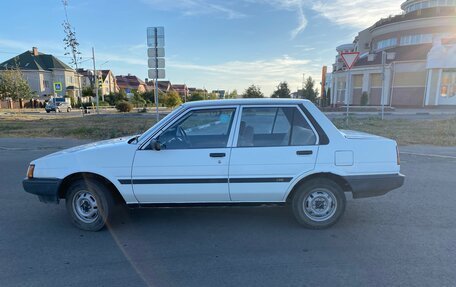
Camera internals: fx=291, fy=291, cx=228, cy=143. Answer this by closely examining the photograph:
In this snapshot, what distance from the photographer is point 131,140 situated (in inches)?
154

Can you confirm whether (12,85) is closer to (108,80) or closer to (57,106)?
(57,106)

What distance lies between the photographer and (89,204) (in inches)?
152

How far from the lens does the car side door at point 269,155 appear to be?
11.9 feet

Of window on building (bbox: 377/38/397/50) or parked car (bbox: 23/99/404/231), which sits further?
window on building (bbox: 377/38/397/50)

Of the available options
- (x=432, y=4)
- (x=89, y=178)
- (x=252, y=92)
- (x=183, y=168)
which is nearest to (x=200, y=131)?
(x=183, y=168)

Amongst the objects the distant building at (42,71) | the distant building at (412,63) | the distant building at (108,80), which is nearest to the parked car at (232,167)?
the distant building at (412,63)

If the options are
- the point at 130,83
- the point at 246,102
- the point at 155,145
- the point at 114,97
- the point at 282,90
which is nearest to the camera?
the point at 155,145

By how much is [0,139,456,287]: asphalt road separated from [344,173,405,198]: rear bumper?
54 cm

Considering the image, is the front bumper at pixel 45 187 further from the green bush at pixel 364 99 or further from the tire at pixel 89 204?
the green bush at pixel 364 99

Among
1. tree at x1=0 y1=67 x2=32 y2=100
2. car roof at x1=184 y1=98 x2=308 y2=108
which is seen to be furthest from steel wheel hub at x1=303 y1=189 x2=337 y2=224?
tree at x1=0 y1=67 x2=32 y2=100

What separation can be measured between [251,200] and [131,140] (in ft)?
5.86

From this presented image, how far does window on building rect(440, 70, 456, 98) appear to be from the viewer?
111 feet

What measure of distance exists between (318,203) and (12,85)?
58374 mm

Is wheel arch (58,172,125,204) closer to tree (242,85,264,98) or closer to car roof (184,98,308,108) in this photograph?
car roof (184,98,308,108)
